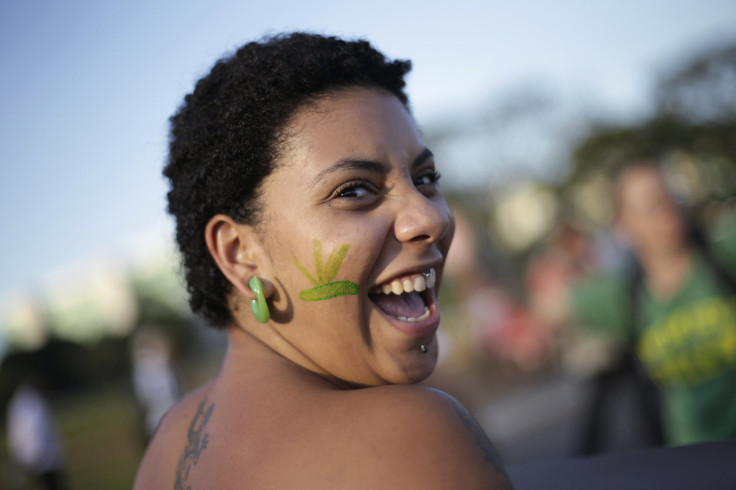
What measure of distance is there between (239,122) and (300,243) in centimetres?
45

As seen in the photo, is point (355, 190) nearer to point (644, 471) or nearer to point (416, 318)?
point (416, 318)

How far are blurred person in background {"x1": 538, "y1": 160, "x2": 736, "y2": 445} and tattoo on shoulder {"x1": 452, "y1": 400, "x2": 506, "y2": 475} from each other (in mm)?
2659

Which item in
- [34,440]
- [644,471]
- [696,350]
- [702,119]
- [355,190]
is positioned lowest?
[34,440]

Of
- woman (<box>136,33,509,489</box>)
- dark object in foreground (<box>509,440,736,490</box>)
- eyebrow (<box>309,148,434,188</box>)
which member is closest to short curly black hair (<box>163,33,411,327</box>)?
woman (<box>136,33,509,489</box>)

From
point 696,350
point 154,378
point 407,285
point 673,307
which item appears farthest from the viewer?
point 154,378

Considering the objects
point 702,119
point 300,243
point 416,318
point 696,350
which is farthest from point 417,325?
point 702,119

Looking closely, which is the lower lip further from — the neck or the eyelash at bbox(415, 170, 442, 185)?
the eyelash at bbox(415, 170, 442, 185)

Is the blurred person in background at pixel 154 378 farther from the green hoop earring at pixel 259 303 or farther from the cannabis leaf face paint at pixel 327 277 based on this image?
the cannabis leaf face paint at pixel 327 277

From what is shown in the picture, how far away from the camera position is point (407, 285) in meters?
1.67

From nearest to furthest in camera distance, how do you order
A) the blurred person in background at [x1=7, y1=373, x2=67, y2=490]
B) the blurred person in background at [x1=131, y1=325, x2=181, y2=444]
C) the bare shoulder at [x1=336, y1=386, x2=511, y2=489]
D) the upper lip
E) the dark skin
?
the bare shoulder at [x1=336, y1=386, x2=511, y2=489]
the dark skin
the upper lip
the blurred person in background at [x1=7, y1=373, x2=67, y2=490]
the blurred person in background at [x1=131, y1=325, x2=181, y2=444]

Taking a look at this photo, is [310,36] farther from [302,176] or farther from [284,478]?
[284,478]

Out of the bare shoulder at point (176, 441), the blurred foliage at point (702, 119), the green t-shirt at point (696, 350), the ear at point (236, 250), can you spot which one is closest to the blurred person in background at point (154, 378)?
the green t-shirt at point (696, 350)

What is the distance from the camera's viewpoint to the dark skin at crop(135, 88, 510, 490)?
1.40m

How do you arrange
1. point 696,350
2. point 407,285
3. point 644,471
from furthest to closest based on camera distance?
point 696,350 < point 644,471 < point 407,285
